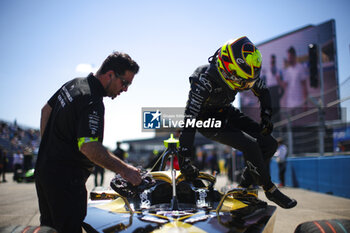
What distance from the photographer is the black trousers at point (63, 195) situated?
2146 millimetres

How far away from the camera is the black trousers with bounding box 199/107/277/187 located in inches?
115

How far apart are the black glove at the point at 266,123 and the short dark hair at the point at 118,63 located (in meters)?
1.65

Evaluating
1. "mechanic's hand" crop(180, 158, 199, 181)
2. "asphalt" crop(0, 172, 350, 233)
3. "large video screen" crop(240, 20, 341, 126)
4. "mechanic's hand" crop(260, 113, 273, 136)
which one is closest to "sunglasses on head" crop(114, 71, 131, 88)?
"mechanic's hand" crop(180, 158, 199, 181)

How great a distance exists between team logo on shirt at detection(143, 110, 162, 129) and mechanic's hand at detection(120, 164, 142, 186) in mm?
6456

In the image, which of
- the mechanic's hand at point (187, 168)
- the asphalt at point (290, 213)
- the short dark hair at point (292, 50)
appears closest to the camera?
the mechanic's hand at point (187, 168)

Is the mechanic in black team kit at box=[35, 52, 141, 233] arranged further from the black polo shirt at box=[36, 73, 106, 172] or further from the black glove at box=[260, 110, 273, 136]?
the black glove at box=[260, 110, 273, 136]

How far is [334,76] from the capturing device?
2012 cm

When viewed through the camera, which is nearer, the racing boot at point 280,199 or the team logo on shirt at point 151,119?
the racing boot at point 280,199

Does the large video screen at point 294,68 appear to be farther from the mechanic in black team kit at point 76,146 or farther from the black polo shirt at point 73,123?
the black polo shirt at point 73,123

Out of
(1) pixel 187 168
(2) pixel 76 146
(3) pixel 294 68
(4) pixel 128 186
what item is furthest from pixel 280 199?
(3) pixel 294 68

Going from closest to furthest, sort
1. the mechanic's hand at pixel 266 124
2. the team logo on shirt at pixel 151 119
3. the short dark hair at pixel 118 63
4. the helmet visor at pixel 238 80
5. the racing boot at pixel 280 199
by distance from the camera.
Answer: the short dark hair at pixel 118 63, the racing boot at pixel 280 199, the helmet visor at pixel 238 80, the mechanic's hand at pixel 266 124, the team logo on shirt at pixel 151 119

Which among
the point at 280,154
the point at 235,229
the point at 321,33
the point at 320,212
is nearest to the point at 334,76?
the point at 321,33

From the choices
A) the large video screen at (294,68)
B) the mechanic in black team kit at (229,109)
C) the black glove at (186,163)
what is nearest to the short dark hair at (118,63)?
the mechanic in black team kit at (229,109)

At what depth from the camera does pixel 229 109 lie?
3.42 metres
